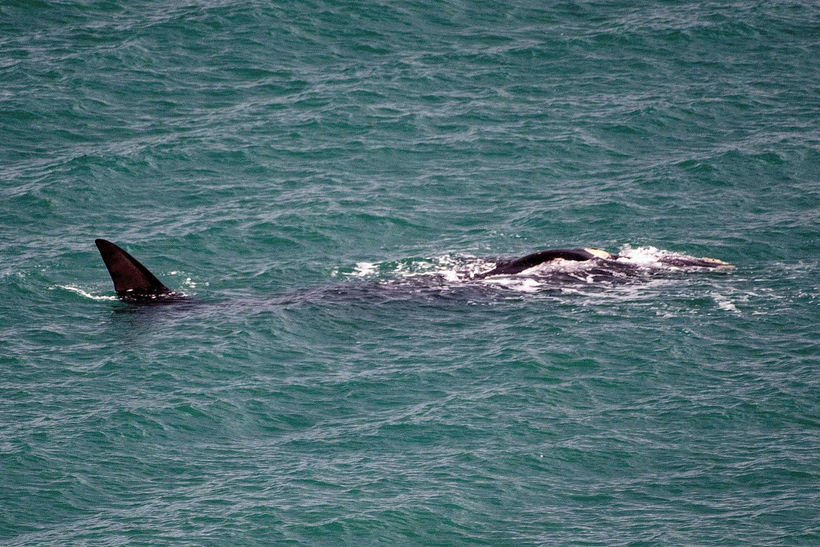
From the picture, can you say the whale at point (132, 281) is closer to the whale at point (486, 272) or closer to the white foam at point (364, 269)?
the whale at point (486, 272)

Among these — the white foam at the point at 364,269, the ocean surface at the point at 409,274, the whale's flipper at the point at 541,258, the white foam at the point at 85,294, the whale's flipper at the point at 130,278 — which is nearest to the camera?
the ocean surface at the point at 409,274

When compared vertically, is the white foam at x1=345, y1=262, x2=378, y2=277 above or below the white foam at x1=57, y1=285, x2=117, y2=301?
above

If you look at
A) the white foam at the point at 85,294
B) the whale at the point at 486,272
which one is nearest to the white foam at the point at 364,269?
the whale at the point at 486,272

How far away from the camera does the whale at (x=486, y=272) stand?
75.3ft

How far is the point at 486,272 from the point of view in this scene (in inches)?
949

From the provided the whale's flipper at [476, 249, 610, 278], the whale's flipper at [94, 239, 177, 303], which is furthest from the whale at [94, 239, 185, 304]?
A: the whale's flipper at [476, 249, 610, 278]

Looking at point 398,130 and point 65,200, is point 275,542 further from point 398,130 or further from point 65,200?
point 398,130

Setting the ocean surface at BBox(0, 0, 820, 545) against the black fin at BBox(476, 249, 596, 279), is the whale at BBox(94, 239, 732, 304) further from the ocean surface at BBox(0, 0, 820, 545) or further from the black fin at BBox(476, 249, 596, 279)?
the ocean surface at BBox(0, 0, 820, 545)

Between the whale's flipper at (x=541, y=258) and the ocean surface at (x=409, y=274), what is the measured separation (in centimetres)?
Answer: 38

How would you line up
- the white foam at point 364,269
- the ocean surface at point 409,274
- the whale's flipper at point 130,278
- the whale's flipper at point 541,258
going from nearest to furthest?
the ocean surface at point 409,274
the whale's flipper at point 130,278
the whale's flipper at point 541,258
the white foam at point 364,269

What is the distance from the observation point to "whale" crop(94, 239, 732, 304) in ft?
75.3

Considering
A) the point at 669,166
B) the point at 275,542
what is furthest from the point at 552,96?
the point at 275,542

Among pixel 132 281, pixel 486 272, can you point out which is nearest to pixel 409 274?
pixel 486 272

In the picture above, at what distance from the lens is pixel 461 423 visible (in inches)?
703
